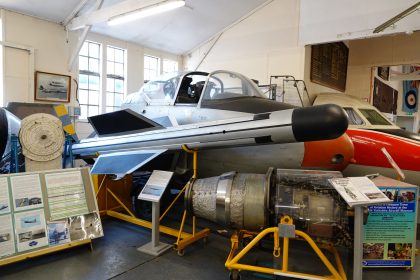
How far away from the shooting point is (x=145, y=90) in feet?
14.9

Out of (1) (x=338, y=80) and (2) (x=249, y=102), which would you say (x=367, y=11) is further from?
(2) (x=249, y=102)

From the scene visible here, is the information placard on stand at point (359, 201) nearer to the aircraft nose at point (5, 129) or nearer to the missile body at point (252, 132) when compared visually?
the missile body at point (252, 132)

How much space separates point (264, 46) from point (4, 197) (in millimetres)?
6879

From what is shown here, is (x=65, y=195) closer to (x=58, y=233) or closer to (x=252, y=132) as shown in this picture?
(x=58, y=233)

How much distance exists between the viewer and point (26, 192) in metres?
2.90

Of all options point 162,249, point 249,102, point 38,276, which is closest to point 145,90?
point 249,102

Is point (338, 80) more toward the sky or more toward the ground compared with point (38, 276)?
more toward the sky

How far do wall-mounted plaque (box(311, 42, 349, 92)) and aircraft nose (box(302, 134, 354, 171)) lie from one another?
486cm

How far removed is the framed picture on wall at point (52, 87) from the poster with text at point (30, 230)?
4091mm

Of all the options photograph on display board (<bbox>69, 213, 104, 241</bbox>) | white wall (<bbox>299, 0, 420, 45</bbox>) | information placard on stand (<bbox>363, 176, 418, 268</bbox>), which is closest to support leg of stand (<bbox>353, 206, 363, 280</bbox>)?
information placard on stand (<bbox>363, 176, 418, 268</bbox>)

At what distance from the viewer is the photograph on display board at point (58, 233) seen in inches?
114

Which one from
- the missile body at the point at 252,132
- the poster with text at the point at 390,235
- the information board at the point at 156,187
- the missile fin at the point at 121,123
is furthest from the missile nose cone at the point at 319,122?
the missile fin at the point at 121,123

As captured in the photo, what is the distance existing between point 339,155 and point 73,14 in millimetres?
5937

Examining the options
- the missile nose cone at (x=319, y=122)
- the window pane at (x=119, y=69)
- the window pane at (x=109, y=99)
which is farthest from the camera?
the window pane at (x=119, y=69)
